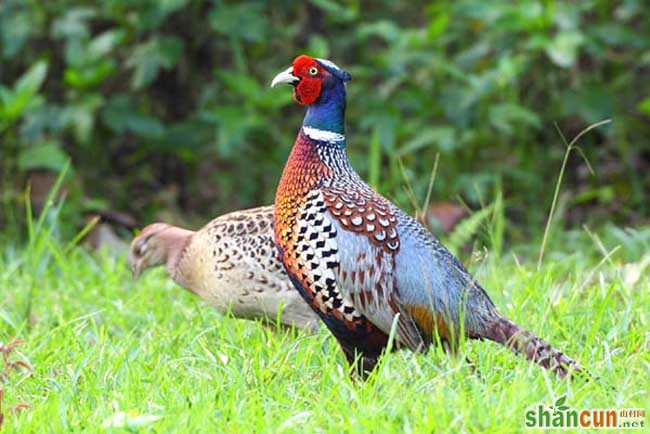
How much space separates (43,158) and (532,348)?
421 cm

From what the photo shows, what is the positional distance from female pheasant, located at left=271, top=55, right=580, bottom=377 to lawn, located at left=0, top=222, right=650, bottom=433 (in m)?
0.12

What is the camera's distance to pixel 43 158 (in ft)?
25.2

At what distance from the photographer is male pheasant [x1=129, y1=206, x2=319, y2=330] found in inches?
208

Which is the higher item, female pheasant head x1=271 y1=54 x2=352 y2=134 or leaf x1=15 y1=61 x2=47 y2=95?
female pheasant head x1=271 y1=54 x2=352 y2=134

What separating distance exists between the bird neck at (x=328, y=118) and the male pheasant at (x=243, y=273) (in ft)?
2.46

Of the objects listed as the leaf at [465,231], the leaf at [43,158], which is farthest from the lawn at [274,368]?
the leaf at [43,158]

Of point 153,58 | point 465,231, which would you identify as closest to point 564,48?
point 465,231

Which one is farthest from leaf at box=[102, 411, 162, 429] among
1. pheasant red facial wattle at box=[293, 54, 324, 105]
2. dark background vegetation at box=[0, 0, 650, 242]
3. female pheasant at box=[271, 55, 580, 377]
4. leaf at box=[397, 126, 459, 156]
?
leaf at box=[397, 126, 459, 156]

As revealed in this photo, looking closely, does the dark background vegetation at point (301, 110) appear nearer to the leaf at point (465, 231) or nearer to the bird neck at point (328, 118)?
the leaf at point (465, 231)

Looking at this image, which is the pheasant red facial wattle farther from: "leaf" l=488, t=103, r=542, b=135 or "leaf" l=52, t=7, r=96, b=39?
"leaf" l=52, t=7, r=96, b=39

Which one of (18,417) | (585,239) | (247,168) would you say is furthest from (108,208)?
(18,417)

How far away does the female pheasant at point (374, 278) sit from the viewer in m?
4.41

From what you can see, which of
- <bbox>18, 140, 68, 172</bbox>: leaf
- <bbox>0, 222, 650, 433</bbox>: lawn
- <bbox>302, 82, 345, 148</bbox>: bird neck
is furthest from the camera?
<bbox>18, 140, 68, 172</bbox>: leaf

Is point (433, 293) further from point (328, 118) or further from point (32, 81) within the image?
point (32, 81)
